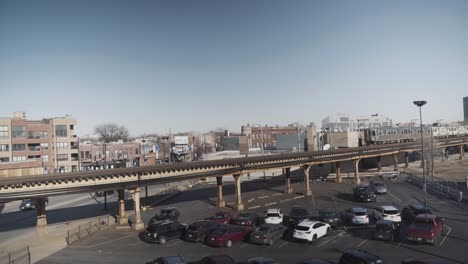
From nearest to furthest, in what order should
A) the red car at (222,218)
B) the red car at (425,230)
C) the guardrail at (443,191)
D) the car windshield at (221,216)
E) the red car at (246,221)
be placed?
the red car at (425,230), the red car at (246,221), the red car at (222,218), the car windshield at (221,216), the guardrail at (443,191)

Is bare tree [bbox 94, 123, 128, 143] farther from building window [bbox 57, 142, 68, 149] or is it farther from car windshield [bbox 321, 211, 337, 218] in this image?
car windshield [bbox 321, 211, 337, 218]

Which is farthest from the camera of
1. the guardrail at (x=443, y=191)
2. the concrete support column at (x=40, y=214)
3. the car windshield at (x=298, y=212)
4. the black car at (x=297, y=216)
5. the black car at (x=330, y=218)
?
the guardrail at (x=443, y=191)

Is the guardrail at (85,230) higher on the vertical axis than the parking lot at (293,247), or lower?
lower

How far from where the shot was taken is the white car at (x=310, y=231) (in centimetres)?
2655

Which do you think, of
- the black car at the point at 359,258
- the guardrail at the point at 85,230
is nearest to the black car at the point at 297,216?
the black car at the point at 359,258

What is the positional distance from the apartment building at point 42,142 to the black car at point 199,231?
61635 millimetres

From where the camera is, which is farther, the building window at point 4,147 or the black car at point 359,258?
the building window at point 4,147

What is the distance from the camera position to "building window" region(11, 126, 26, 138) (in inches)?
3073

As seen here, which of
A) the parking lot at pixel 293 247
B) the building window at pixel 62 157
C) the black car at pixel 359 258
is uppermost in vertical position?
the building window at pixel 62 157

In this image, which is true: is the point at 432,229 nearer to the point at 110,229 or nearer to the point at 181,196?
the point at 110,229

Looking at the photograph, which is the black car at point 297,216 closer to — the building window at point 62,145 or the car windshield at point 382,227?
the car windshield at point 382,227

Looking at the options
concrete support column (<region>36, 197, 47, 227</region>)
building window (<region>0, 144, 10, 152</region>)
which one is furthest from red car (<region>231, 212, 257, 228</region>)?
building window (<region>0, 144, 10, 152</region>)

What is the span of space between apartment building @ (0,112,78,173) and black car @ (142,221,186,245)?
59312mm

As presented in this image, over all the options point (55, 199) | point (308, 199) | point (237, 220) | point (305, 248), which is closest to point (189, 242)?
point (237, 220)
